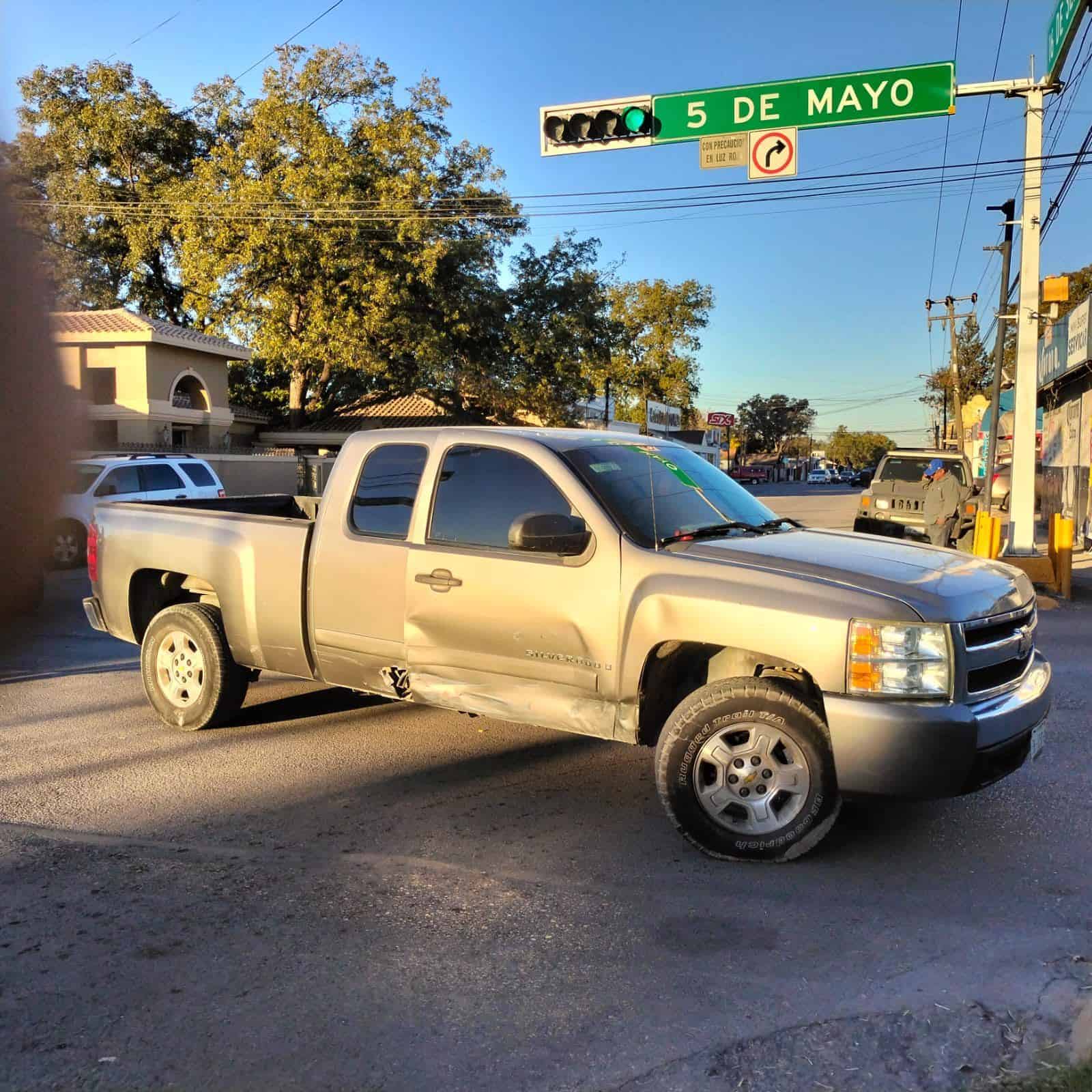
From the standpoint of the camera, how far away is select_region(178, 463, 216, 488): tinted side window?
15.9 m

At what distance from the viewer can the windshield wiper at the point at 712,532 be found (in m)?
4.90

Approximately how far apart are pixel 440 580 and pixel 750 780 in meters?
1.83

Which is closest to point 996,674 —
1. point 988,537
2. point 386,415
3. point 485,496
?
point 485,496

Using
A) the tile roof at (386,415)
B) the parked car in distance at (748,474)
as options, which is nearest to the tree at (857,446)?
the parked car in distance at (748,474)

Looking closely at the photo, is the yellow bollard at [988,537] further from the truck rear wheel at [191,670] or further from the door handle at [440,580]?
the truck rear wheel at [191,670]

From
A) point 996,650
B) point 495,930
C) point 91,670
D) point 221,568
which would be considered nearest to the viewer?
point 495,930

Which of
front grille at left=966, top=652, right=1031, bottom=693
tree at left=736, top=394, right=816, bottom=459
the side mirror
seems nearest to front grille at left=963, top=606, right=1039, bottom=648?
front grille at left=966, top=652, right=1031, bottom=693

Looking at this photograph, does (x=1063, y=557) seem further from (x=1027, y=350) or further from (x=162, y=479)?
(x=162, y=479)

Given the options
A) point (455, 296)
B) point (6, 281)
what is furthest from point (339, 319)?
point (6, 281)

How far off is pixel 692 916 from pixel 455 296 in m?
32.1

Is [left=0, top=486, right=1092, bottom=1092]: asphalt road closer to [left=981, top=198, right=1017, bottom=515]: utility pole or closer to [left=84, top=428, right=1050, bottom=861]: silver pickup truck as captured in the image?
[left=84, top=428, right=1050, bottom=861]: silver pickup truck

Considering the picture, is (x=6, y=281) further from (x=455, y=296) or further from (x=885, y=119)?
(x=455, y=296)

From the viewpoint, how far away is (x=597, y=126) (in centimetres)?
1277

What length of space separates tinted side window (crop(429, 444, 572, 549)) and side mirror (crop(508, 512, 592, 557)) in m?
0.20
